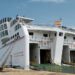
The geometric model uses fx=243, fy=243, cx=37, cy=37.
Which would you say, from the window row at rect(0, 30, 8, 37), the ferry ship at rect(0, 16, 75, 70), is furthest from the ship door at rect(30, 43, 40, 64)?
the window row at rect(0, 30, 8, 37)

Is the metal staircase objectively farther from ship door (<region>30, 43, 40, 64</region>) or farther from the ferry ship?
ship door (<region>30, 43, 40, 64</region>)

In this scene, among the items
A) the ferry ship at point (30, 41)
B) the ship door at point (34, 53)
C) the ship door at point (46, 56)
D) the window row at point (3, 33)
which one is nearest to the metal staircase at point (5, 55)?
the ferry ship at point (30, 41)

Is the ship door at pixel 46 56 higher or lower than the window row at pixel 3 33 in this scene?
lower

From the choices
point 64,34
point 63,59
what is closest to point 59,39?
point 64,34

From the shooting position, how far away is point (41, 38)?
1767 inches

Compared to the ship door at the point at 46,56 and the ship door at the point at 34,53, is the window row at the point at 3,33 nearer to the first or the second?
the ship door at the point at 34,53

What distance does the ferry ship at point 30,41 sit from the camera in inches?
1626

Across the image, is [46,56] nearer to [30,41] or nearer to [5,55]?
[30,41]

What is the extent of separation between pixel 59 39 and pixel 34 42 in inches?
189

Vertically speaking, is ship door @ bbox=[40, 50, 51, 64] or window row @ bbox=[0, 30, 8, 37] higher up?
window row @ bbox=[0, 30, 8, 37]

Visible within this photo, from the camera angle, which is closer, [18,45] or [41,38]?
[18,45]

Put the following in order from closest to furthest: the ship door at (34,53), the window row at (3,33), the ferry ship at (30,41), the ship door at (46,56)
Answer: the ferry ship at (30,41) < the ship door at (34,53) < the window row at (3,33) < the ship door at (46,56)

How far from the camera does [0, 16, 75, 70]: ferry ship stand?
136ft

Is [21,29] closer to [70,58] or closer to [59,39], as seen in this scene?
[59,39]
